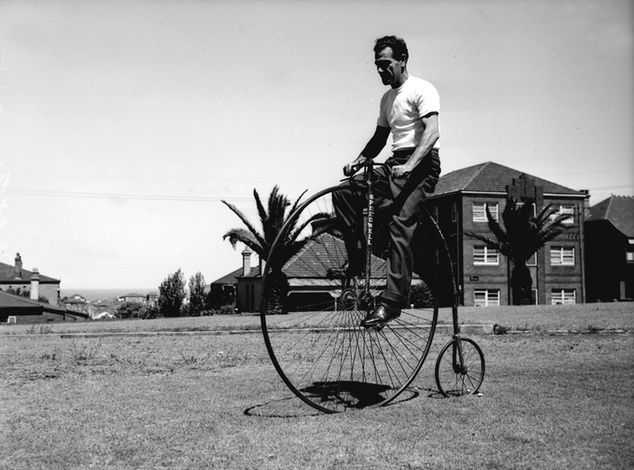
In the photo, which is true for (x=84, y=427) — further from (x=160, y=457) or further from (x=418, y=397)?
(x=418, y=397)

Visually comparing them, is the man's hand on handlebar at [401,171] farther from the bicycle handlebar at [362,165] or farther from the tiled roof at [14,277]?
the tiled roof at [14,277]

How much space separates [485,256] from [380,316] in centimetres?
5088

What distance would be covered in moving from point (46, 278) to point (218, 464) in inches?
4097

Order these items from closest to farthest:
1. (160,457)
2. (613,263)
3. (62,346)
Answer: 1. (160,457)
2. (62,346)
3. (613,263)

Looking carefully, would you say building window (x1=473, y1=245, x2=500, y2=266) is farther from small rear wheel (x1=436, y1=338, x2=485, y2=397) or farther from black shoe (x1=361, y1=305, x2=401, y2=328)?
black shoe (x1=361, y1=305, x2=401, y2=328)

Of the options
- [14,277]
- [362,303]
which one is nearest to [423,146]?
[362,303]

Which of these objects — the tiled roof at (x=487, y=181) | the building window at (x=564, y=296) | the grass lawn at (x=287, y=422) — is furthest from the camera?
the building window at (x=564, y=296)

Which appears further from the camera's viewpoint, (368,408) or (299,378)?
(299,378)

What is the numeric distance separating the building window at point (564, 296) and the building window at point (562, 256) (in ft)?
8.00

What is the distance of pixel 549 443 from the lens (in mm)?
3783

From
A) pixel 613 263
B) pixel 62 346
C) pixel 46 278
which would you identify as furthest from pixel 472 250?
pixel 46 278

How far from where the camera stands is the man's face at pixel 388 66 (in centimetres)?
A: 510

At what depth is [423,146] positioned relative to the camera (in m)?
4.89

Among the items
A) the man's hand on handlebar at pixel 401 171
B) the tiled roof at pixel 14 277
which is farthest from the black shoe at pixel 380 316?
the tiled roof at pixel 14 277
